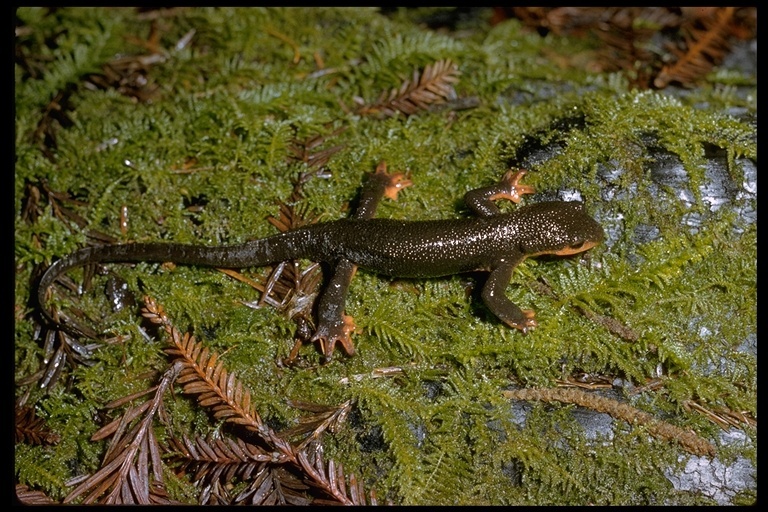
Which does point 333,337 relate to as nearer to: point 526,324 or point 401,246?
point 401,246

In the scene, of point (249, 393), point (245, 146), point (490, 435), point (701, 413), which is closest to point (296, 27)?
point (245, 146)

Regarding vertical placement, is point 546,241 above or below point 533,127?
below

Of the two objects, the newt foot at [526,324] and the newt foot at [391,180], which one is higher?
the newt foot at [391,180]

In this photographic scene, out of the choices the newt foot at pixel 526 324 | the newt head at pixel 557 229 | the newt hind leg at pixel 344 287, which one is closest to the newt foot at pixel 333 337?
the newt hind leg at pixel 344 287

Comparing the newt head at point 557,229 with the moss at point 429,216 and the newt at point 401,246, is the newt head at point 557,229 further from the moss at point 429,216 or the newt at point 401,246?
the moss at point 429,216

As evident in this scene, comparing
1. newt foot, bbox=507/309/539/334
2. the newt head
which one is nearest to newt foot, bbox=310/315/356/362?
newt foot, bbox=507/309/539/334

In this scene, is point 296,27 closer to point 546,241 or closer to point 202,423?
point 546,241

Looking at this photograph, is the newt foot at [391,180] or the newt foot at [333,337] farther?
the newt foot at [391,180]

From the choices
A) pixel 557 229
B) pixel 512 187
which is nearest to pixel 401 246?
pixel 512 187

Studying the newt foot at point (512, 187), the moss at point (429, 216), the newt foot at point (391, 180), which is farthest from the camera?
the newt foot at point (391, 180)
